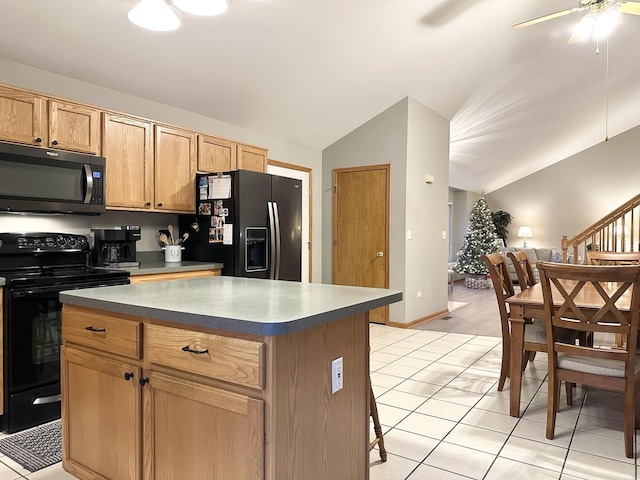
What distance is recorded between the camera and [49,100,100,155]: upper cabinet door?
112 inches

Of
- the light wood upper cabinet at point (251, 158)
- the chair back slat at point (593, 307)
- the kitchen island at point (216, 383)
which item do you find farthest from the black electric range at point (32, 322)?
the chair back slat at point (593, 307)

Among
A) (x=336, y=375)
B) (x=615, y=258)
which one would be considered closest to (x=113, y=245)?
(x=336, y=375)

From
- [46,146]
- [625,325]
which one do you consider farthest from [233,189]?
[625,325]

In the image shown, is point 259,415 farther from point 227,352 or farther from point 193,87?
point 193,87

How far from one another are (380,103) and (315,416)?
4.48m

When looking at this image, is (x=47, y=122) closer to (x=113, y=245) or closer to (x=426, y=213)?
(x=113, y=245)

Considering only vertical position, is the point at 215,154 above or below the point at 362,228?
above

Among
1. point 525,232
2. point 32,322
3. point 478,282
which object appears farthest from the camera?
point 525,232

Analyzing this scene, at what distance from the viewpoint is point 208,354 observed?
53.8 inches

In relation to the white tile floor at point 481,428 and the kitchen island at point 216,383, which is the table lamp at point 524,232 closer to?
the white tile floor at point 481,428

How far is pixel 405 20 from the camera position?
3.82m

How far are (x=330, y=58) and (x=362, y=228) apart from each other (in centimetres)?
228

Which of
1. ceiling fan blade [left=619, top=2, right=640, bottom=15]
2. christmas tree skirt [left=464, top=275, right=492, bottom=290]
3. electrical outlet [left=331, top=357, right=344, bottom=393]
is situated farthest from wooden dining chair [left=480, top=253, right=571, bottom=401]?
christmas tree skirt [left=464, top=275, right=492, bottom=290]

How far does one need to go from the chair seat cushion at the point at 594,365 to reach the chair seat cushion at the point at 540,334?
306 millimetres
